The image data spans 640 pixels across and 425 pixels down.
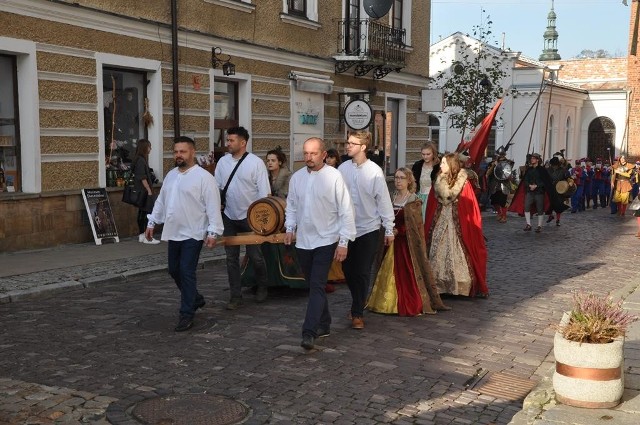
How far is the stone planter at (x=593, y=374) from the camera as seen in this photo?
4.96m

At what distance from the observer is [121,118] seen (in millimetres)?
13648

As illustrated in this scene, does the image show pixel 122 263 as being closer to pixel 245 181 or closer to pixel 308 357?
pixel 245 181

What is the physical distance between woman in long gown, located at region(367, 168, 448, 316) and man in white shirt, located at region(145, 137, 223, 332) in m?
1.88

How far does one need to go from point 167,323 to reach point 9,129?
581 cm

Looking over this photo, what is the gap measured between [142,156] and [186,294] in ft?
20.1

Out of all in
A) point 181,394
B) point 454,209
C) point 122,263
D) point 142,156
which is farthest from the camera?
point 142,156

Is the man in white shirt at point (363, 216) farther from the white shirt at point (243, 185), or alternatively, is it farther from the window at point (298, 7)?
the window at point (298, 7)

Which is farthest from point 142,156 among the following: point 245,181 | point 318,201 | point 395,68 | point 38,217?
point 395,68

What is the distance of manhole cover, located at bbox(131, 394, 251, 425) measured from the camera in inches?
188

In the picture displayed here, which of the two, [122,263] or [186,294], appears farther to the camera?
[122,263]

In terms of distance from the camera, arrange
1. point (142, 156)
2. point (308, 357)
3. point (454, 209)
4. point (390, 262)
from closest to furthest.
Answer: point (308, 357) < point (390, 262) < point (454, 209) < point (142, 156)

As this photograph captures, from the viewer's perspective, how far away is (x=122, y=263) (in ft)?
34.9

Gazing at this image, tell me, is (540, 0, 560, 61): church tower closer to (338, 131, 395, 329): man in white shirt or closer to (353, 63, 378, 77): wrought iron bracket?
(353, 63, 378, 77): wrought iron bracket

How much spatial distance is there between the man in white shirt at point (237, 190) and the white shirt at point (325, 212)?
165cm
